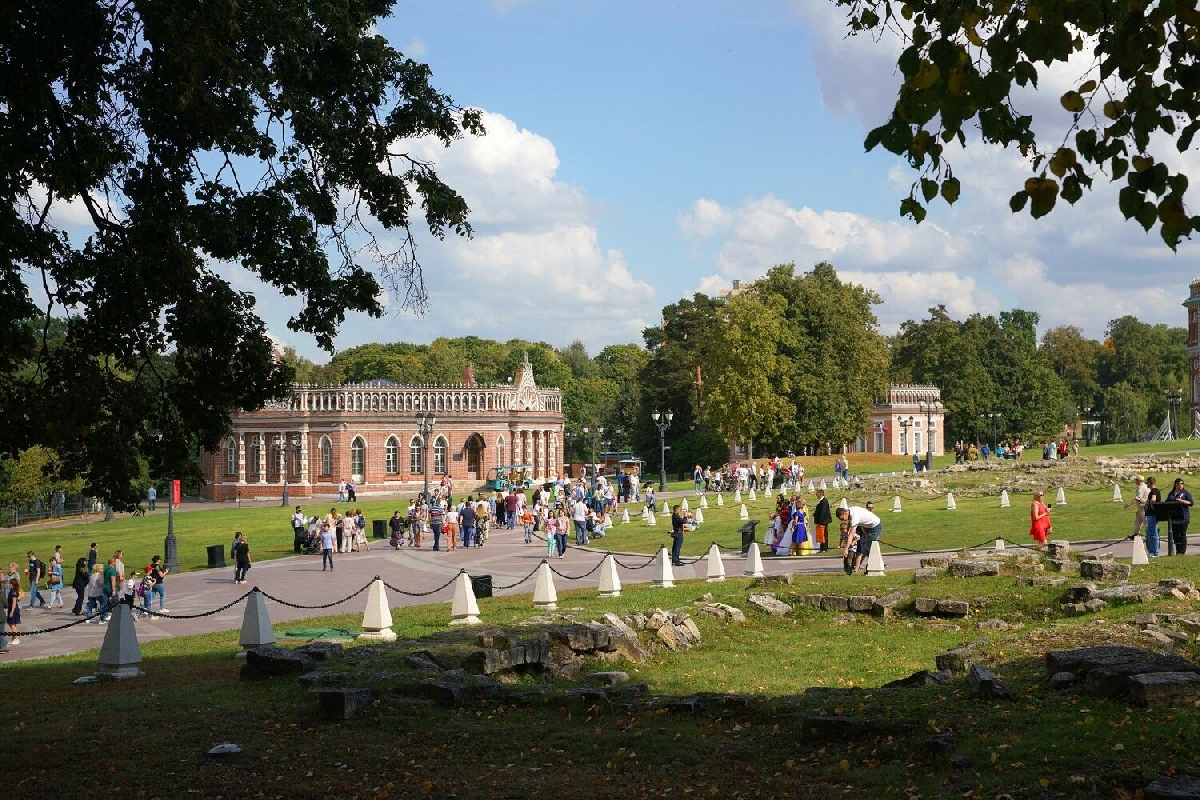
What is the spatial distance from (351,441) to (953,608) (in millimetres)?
64391

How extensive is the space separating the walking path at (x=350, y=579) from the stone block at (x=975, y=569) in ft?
12.2

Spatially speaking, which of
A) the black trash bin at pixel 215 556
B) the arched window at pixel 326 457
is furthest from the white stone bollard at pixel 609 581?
the arched window at pixel 326 457

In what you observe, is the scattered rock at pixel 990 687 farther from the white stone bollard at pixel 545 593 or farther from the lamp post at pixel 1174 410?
the lamp post at pixel 1174 410

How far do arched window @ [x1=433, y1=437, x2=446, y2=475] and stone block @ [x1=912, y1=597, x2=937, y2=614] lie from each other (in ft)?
211

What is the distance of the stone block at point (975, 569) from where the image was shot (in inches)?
907

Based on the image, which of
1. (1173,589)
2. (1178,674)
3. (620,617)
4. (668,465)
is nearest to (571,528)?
(620,617)

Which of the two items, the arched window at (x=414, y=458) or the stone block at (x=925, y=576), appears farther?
the arched window at (x=414, y=458)

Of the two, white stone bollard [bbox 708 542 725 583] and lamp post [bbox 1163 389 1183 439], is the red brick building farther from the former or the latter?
lamp post [bbox 1163 389 1183 439]

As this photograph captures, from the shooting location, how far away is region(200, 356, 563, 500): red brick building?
8000 centimetres

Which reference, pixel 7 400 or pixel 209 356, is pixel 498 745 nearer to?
pixel 209 356

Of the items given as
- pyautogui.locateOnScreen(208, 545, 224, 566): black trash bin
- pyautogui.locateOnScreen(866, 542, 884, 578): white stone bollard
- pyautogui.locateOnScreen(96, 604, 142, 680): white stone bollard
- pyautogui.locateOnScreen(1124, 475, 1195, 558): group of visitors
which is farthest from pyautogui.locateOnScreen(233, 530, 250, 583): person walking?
pyautogui.locateOnScreen(1124, 475, 1195, 558): group of visitors

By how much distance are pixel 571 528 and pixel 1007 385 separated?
65.8 m

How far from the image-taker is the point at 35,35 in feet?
41.5

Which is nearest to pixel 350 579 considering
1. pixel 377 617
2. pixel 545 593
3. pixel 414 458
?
pixel 545 593
